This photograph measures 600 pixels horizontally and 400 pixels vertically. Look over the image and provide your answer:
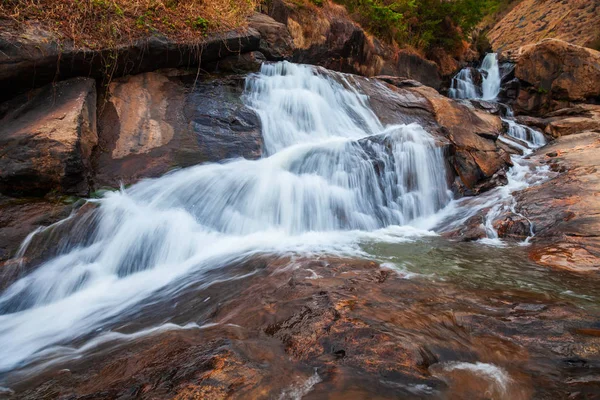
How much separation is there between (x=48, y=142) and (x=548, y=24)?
95.6 feet

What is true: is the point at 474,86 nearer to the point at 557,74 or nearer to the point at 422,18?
the point at 557,74

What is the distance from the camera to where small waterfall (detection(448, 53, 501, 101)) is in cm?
1515

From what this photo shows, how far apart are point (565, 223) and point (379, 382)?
15.2 feet

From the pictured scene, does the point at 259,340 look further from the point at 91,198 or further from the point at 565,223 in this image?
the point at 565,223

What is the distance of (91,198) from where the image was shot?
4.66m

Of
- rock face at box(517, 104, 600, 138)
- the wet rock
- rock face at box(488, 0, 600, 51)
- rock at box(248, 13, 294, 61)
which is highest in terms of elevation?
rock face at box(488, 0, 600, 51)

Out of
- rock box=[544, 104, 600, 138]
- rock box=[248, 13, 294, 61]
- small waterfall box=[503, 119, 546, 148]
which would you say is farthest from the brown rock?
rock box=[248, 13, 294, 61]

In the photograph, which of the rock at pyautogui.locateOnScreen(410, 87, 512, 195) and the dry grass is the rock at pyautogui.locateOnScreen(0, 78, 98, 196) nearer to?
the dry grass

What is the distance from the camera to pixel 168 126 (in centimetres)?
582

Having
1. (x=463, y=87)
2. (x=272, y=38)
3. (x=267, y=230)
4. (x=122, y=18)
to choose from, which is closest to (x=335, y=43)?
(x=272, y=38)

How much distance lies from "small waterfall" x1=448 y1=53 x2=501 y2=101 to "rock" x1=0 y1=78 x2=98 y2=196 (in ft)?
47.1

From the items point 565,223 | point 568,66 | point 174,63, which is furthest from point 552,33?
point 174,63

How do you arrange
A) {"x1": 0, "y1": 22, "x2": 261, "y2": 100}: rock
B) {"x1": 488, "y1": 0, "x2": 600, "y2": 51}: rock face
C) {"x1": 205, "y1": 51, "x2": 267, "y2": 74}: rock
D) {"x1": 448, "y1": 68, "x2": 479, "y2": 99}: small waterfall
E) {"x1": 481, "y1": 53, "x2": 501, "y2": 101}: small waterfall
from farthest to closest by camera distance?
{"x1": 488, "y1": 0, "x2": 600, "y2": 51}: rock face → {"x1": 481, "y1": 53, "x2": 501, "y2": 101}: small waterfall → {"x1": 448, "y1": 68, "x2": 479, "y2": 99}: small waterfall → {"x1": 205, "y1": 51, "x2": 267, "y2": 74}: rock → {"x1": 0, "y1": 22, "x2": 261, "y2": 100}: rock

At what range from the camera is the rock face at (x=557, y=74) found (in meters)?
13.2
